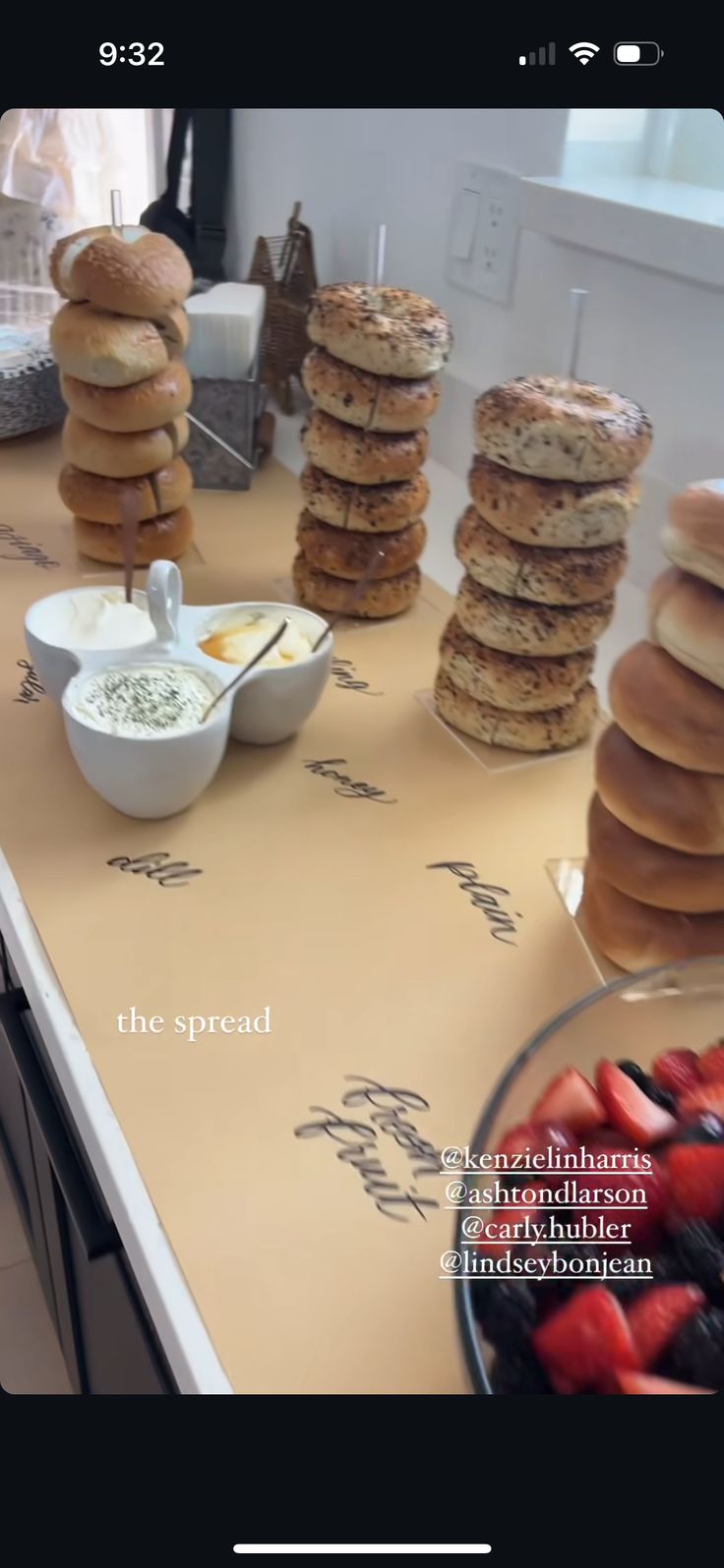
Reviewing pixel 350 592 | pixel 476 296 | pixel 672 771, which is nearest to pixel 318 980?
pixel 672 771

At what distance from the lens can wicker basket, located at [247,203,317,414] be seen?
135 centimetres

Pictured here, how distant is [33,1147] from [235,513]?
0.69 m

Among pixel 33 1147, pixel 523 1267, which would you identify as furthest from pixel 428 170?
pixel 523 1267

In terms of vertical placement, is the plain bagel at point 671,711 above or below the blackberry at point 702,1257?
above

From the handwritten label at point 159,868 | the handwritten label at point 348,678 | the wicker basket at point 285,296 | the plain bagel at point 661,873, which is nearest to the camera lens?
the plain bagel at point 661,873

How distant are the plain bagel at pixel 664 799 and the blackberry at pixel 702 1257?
0.71 ft

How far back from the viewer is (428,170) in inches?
45.9

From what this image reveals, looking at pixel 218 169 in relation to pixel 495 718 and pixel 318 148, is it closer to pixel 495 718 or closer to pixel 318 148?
pixel 318 148

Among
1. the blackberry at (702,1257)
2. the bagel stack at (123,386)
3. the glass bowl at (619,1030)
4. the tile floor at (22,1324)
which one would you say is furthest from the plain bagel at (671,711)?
the tile floor at (22,1324)

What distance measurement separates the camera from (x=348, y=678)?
0.93m

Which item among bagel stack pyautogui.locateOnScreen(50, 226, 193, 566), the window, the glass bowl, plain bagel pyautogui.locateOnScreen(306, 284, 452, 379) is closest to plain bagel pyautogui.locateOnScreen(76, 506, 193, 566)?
bagel stack pyautogui.locateOnScreen(50, 226, 193, 566)

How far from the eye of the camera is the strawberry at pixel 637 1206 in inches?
16.3

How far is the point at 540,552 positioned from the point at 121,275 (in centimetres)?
45
